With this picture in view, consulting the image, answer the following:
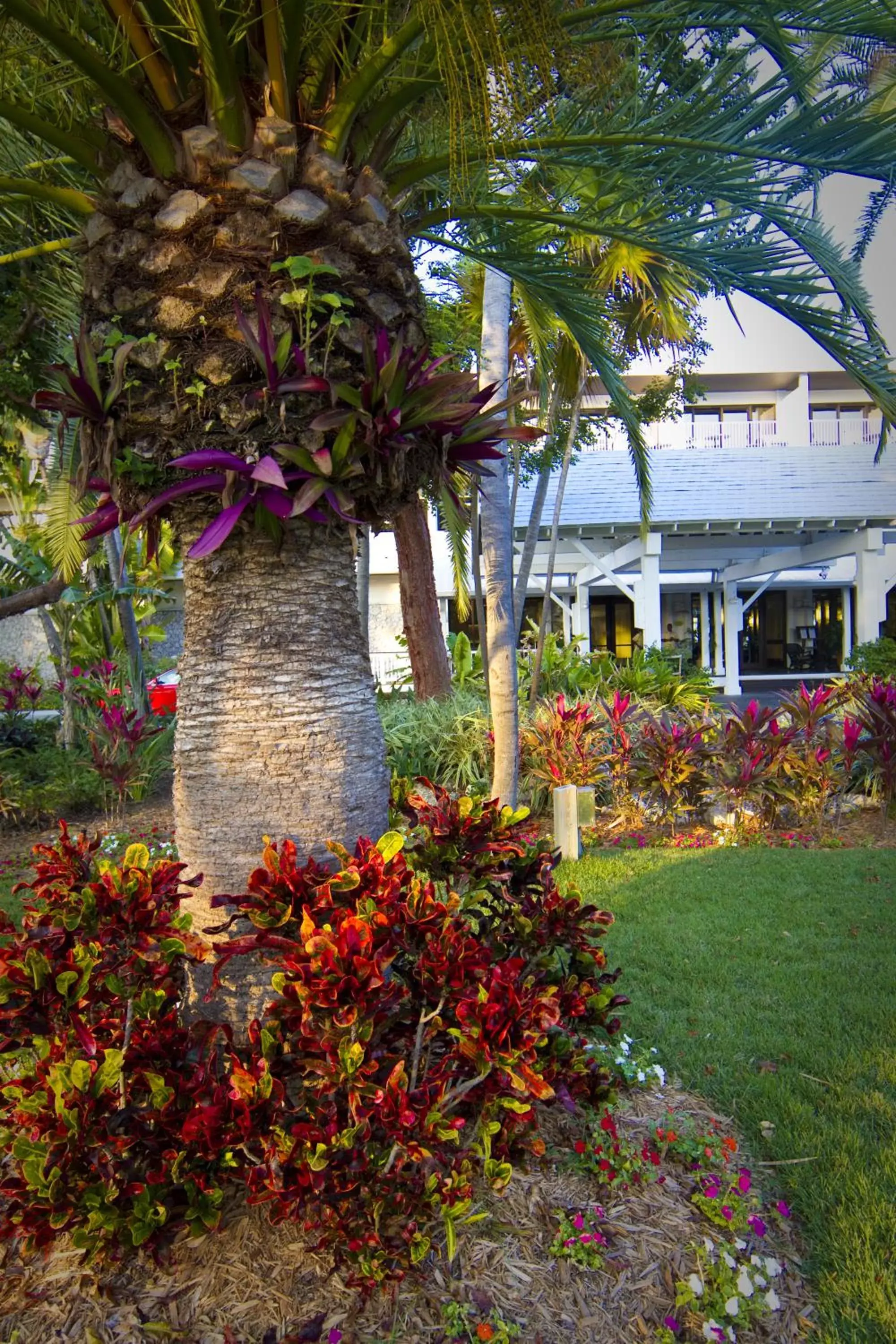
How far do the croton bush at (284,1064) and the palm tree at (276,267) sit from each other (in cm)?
34

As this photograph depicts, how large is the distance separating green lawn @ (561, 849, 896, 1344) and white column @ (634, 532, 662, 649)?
346 inches

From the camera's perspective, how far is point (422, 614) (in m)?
9.66

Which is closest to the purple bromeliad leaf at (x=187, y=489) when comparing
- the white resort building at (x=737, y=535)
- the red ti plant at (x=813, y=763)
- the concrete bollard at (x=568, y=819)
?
the concrete bollard at (x=568, y=819)

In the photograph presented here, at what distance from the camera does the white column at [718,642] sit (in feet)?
70.3

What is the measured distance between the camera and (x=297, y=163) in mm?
2365

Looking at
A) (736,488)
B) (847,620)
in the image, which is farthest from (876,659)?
(847,620)

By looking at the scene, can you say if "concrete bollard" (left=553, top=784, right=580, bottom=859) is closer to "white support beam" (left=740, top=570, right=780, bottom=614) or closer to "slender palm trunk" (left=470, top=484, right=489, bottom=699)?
"slender palm trunk" (left=470, top=484, right=489, bottom=699)

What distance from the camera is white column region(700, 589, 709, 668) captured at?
834 inches

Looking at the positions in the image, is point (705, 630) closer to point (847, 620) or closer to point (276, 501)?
point (847, 620)

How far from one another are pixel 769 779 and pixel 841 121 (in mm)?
5378

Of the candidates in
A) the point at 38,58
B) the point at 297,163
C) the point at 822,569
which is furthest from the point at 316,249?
the point at 822,569

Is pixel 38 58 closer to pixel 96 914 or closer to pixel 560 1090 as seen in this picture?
pixel 96 914

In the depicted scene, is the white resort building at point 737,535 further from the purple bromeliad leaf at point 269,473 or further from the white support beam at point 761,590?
the purple bromeliad leaf at point 269,473

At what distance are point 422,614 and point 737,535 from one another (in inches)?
406
